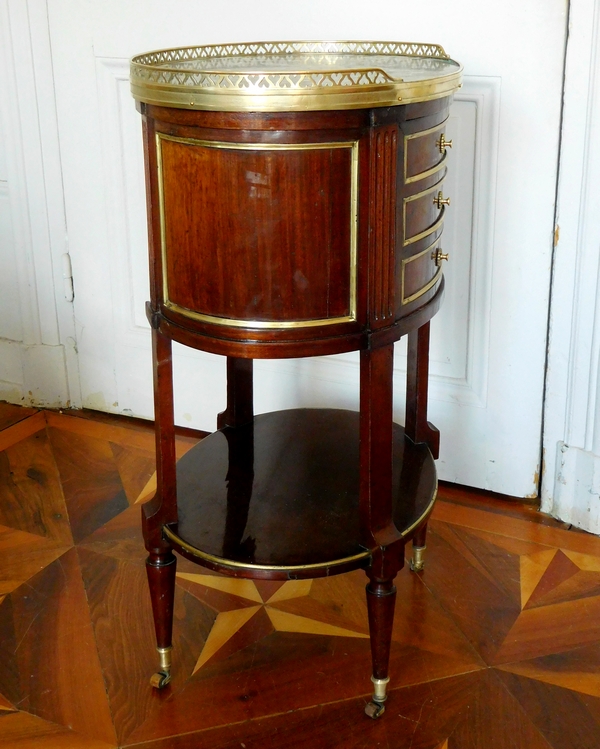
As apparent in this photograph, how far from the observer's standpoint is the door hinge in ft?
8.07

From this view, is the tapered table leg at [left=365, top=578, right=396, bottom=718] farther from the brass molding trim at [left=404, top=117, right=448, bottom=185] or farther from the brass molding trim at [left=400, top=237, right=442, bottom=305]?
the brass molding trim at [left=404, top=117, right=448, bottom=185]

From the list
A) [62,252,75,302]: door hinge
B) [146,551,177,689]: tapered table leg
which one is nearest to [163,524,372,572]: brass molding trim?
[146,551,177,689]: tapered table leg

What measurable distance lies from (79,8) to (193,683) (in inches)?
64.0

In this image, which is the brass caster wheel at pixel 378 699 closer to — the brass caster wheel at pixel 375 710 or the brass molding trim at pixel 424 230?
the brass caster wheel at pixel 375 710

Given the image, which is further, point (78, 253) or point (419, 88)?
point (78, 253)

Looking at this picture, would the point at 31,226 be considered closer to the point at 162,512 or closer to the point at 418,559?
the point at 162,512

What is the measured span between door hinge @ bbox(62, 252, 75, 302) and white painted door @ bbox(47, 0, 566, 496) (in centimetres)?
2

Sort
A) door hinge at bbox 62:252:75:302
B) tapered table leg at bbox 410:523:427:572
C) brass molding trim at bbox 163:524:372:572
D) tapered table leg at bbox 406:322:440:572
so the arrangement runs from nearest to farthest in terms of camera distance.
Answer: brass molding trim at bbox 163:524:372:572
tapered table leg at bbox 406:322:440:572
tapered table leg at bbox 410:523:427:572
door hinge at bbox 62:252:75:302

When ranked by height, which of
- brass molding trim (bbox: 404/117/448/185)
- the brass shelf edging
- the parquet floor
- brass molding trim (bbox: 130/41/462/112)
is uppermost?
brass molding trim (bbox: 130/41/462/112)

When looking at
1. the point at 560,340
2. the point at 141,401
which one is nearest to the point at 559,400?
the point at 560,340

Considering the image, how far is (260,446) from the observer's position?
1.79 m

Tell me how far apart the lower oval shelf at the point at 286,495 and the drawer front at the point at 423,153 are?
0.58 meters

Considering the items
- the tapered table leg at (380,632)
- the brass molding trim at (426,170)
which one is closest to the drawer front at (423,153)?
the brass molding trim at (426,170)

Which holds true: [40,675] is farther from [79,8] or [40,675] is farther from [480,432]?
[79,8]
